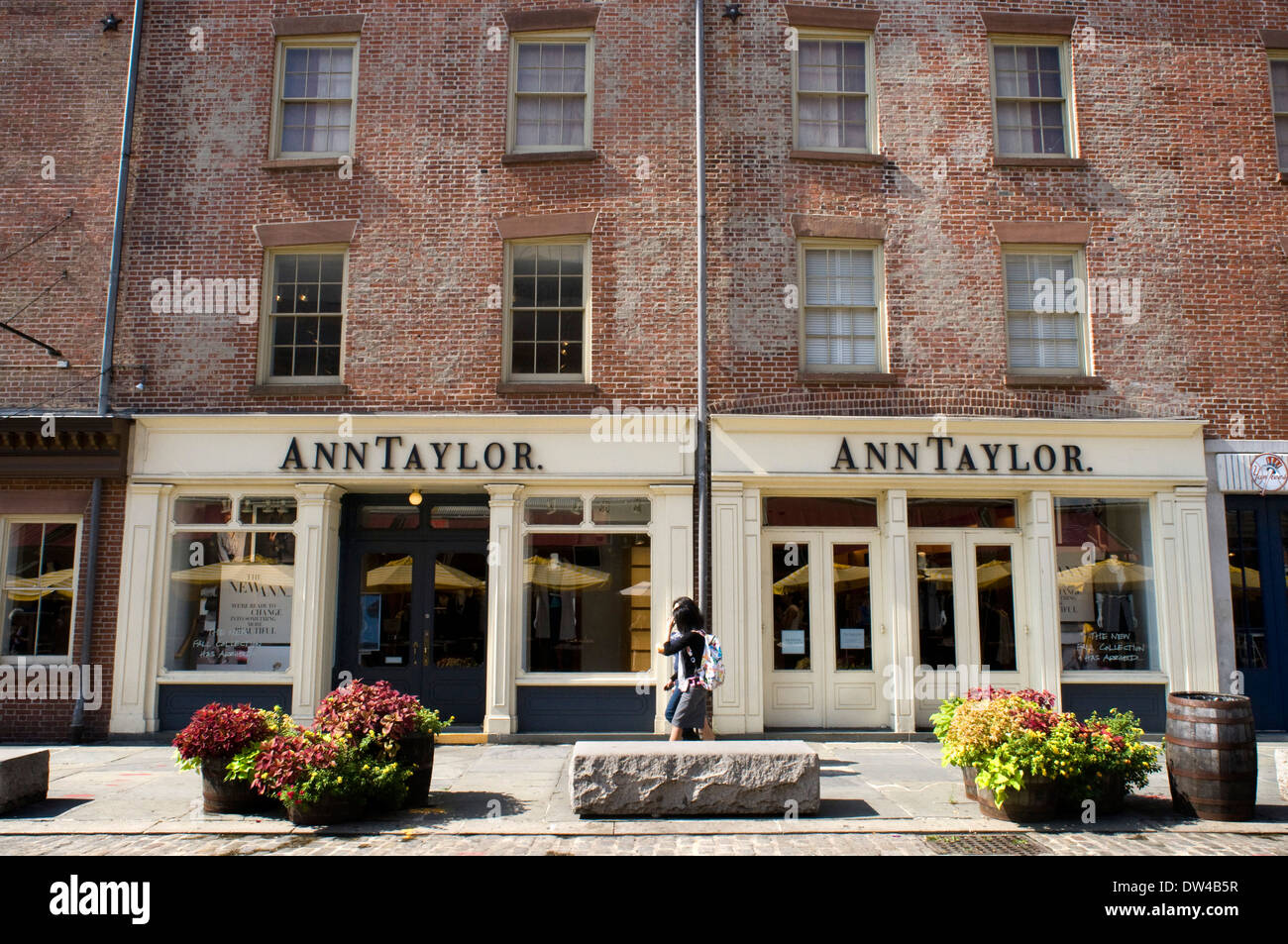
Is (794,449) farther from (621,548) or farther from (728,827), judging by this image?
(728,827)

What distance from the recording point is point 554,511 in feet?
40.1

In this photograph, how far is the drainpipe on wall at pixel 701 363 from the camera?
38.7ft

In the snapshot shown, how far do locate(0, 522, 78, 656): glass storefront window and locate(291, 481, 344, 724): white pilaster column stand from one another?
3054 mm

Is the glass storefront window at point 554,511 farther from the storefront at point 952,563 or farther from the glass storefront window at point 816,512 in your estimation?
the glass storefront window at point 816,512

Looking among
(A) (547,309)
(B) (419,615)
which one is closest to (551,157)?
(A) (547,309)

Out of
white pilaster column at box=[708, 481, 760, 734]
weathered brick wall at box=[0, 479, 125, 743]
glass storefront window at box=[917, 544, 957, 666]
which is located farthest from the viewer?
glass storefront window at box=[917, 544, 957, 666]

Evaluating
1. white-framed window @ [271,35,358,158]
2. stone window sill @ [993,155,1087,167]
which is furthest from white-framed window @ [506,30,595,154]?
stone window sill @ [993,155,1087,167]

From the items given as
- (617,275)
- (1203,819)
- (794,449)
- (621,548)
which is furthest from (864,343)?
(1203,819)

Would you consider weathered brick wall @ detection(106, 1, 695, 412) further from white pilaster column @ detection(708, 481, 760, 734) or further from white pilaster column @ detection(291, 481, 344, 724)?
white pilaster column @ detection(708, 481, 760, 734)

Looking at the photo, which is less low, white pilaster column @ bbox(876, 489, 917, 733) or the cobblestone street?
white pilaster column @ bbox(876, 489, 917, 733)

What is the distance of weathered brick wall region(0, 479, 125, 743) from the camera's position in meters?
11.8

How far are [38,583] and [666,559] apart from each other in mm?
8375

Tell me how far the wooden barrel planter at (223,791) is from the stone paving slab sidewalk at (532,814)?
0.13 meters

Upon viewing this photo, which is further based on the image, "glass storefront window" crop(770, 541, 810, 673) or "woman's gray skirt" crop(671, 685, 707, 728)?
"glass storefront window" crop(770, 541, 810, 673)
